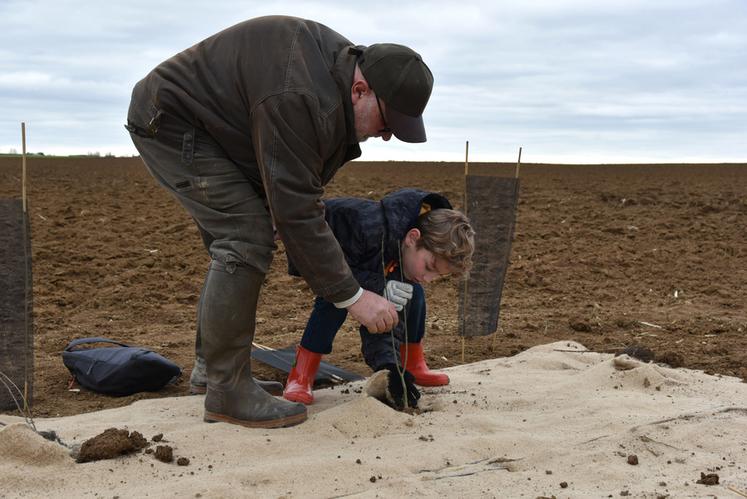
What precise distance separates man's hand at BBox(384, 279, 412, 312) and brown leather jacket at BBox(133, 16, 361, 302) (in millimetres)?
530

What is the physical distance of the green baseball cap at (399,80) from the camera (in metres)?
2.72

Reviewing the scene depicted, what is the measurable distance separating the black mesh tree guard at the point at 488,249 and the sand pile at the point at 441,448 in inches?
45.5

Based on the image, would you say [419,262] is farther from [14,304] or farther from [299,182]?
[14,304]

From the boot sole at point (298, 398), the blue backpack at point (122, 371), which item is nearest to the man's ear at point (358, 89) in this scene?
the boot sole at point (298, 398)

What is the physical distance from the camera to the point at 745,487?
2.61 m

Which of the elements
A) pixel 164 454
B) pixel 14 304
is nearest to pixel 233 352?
pixel 164 454

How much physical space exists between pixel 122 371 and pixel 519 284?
432 centimetres

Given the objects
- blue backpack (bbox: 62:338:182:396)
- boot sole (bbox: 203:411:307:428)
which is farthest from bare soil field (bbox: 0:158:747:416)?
boot sole (bbox: 203:411:307:428)

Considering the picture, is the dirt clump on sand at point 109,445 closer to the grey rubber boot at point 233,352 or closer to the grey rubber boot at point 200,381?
the grey rubber boot at point 233,352

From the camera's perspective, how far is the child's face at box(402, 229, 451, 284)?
11.1 ft

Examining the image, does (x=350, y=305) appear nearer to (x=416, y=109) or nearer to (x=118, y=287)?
(x=416, y=109)

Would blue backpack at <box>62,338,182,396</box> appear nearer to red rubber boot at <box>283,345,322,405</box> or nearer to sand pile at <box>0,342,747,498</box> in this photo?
sand pile at <box>0,342,747,498</box>

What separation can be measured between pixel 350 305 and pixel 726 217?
9102 millimetres

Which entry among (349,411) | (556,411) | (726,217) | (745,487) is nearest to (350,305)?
(349,411)
